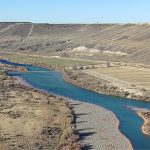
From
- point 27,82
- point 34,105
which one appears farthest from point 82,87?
point 34,105

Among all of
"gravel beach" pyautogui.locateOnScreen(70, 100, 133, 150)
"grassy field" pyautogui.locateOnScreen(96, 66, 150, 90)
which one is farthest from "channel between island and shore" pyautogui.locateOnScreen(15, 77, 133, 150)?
"grassy field" pyautogui.locateOnScreen(96, 66, 150, 90)

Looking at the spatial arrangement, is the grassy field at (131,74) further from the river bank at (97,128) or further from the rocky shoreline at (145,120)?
the river bank at (97,128)

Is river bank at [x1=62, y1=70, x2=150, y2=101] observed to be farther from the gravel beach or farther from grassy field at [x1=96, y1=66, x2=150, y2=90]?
the gravel beach

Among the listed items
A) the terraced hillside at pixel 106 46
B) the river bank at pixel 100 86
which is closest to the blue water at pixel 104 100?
the river bank at pixel 100 86

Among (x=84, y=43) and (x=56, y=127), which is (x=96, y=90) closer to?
(x=56, y=127)

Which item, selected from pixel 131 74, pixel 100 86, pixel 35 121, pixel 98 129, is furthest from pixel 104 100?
pixel 131 74
